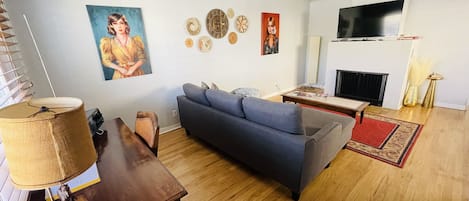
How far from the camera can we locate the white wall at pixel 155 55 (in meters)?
2.20

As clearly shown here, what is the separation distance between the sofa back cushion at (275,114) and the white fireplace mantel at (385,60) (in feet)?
10.6

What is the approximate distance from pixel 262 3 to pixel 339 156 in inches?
127

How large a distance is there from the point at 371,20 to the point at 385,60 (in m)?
0.82

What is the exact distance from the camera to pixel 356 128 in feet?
10.2

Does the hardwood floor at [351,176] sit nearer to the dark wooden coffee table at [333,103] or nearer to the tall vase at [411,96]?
the dark wooden coffee table at [333,103]

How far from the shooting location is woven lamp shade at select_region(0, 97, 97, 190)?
566 millimetres

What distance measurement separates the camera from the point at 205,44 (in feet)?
11.4

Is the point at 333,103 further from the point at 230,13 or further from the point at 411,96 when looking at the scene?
the point at 230,13

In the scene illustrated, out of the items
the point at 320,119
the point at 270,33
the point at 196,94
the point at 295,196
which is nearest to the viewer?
the point at 295,196

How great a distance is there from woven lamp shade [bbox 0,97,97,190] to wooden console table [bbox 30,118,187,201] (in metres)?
0.37

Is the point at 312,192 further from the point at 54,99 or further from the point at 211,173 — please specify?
the point at 54,99

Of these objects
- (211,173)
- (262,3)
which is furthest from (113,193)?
(262,3)

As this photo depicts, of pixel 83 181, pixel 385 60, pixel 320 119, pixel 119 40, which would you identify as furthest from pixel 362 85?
pixel 83 181

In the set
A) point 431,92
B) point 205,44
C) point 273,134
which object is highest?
point 205,44
